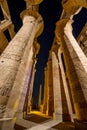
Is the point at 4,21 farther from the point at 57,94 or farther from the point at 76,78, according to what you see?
the point at 76,78

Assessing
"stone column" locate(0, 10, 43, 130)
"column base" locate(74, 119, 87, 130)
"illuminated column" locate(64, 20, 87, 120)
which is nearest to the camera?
"stone column" locate(0, 10, 43, 130)

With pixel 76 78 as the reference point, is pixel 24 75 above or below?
above

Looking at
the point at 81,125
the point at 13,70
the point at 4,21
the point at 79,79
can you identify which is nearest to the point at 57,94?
the point at 79,79

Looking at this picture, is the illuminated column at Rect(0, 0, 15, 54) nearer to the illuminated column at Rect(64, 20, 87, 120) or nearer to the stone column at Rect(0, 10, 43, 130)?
the stone column at Rect(0, 10, 43, 130)

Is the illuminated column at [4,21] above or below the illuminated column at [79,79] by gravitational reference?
above

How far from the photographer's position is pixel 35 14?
7195 millimetres

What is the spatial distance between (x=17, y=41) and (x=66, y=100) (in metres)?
5.88

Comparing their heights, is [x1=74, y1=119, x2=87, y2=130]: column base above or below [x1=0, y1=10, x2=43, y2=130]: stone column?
below

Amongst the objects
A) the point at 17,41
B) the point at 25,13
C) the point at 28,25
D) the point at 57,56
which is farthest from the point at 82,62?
the point at 57,56

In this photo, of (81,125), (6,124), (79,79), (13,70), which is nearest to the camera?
(6,124)

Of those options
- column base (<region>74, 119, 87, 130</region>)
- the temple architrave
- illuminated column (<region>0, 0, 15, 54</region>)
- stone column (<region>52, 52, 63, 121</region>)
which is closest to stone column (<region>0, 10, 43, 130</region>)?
the temple architrave

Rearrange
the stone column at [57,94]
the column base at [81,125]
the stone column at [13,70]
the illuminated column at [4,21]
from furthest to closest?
the illuminated column at [4,21]
the stone column at [57,94]
the column base at [81,125]
the stone column at [13,70]

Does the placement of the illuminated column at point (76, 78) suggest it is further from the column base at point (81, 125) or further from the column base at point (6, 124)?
the column base at point (6, 124)

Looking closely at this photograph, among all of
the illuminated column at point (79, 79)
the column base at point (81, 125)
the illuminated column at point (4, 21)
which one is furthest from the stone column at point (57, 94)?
the illuminated column at point (4, 21)
